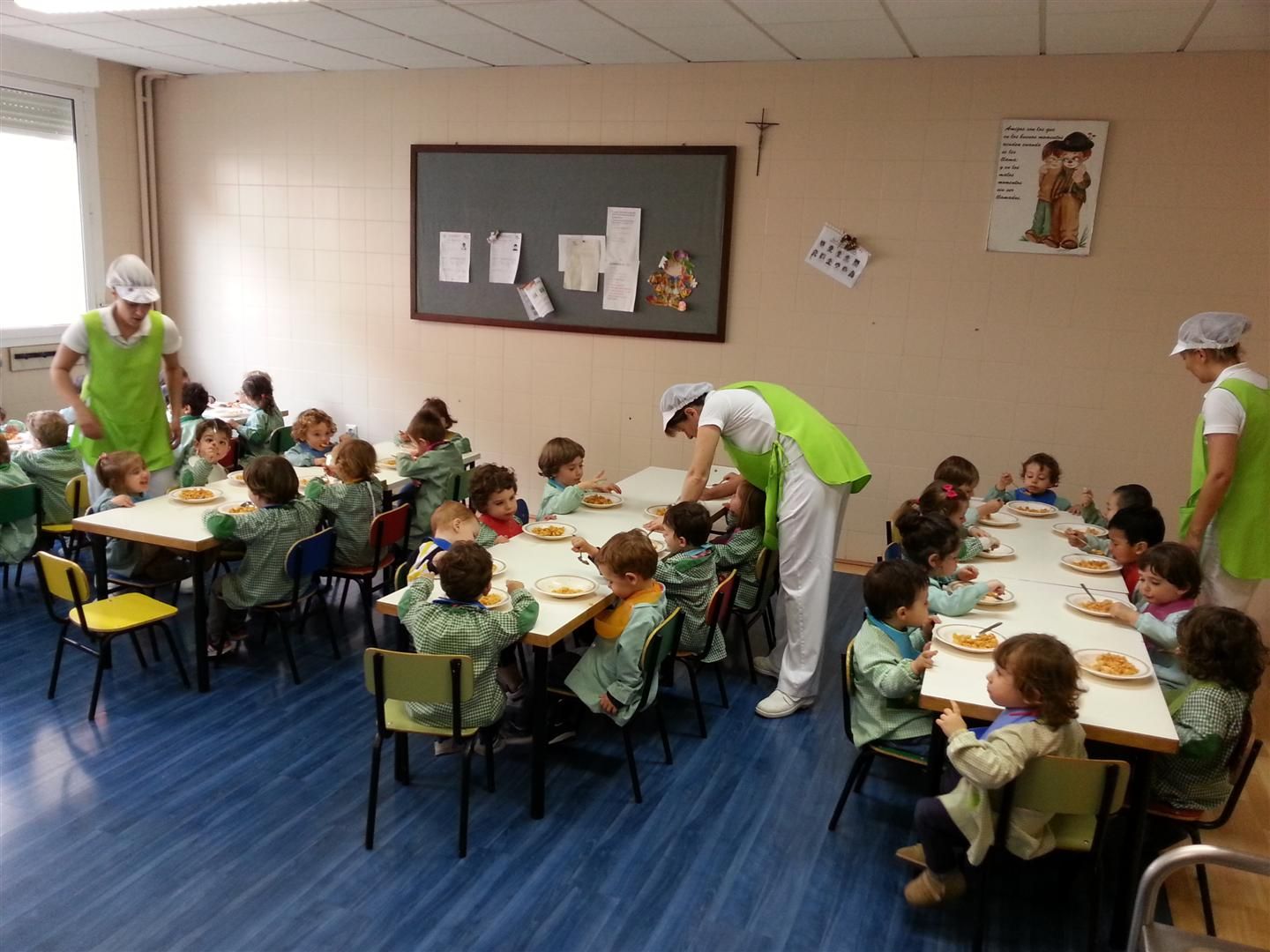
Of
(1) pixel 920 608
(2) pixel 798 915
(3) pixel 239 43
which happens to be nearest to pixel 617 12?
(3) pixel 239 43

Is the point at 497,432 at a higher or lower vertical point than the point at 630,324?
lower

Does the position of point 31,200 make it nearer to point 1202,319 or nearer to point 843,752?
point 843,752

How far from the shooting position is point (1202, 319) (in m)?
3.84

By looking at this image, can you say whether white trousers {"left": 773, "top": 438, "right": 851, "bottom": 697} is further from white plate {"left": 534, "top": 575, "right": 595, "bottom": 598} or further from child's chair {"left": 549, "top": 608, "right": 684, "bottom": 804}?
white plate {"left": 534, "top": 575, "right": 595, "bottom": 598}

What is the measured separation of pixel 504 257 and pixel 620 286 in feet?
2.85

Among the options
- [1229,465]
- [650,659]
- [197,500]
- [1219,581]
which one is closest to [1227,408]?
[1229,465]

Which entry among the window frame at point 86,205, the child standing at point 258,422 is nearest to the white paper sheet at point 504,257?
the child standing at point 258,422

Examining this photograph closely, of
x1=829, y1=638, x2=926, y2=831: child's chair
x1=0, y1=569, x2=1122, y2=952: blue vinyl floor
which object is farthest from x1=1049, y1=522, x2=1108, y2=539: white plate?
x1=829, y1=638, x2=926, y2=831: child's chair

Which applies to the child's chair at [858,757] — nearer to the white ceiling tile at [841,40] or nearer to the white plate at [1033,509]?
the white plate at [1033,509]

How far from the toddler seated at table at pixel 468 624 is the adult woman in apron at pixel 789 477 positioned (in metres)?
1.12

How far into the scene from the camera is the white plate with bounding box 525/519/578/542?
13.1ft

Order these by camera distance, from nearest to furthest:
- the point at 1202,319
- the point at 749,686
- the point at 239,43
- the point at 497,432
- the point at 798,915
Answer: the point at 798,915, the point at 1202,319, the point at 749,686, the point at 239,43, the point at 497,432

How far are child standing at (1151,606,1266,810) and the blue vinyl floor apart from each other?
18.3 inches

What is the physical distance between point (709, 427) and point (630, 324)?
255cm
